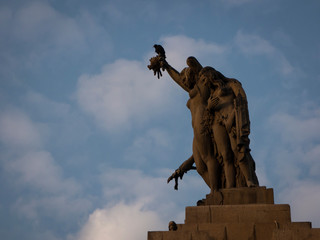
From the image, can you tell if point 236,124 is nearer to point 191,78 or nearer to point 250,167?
point 250,167

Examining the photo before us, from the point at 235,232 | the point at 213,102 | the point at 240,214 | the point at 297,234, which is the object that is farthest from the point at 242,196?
the point at 213,102

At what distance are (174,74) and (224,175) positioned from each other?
12.3ft

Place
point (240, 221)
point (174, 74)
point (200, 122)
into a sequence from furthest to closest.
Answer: point (174, 74)
point (200, 122)
point (240, 221)

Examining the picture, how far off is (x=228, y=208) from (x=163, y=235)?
61.9 inches

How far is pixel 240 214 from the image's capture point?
9.25 meters

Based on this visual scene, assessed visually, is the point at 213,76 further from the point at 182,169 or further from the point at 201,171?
the point at 182,169

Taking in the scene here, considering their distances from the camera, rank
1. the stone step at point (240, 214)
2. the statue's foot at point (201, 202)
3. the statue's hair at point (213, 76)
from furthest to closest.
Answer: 1. the statue's hair at point (213, 76)
2. the statue's foot at point (201, 202)
3. the stone step at point (240, 214)

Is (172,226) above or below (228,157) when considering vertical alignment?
below

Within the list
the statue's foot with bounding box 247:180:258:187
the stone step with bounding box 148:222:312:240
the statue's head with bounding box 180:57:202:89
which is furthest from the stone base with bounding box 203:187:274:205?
the statue's head with bounding box 180:57:202:89

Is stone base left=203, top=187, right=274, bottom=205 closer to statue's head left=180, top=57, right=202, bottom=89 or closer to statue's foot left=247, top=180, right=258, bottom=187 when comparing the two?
statue's foot left=247, top=180, right=258, bottom=187

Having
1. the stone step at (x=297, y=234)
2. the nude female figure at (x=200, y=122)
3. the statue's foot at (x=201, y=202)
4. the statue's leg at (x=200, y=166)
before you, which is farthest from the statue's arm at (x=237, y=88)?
the stone step at (x=297, y=234)

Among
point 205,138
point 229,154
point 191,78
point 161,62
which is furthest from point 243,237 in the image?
point 161,62

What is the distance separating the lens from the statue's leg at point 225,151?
34.2 feet

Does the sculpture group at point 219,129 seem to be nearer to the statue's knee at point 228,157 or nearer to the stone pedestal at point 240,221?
the statue's knee at point 228,157
